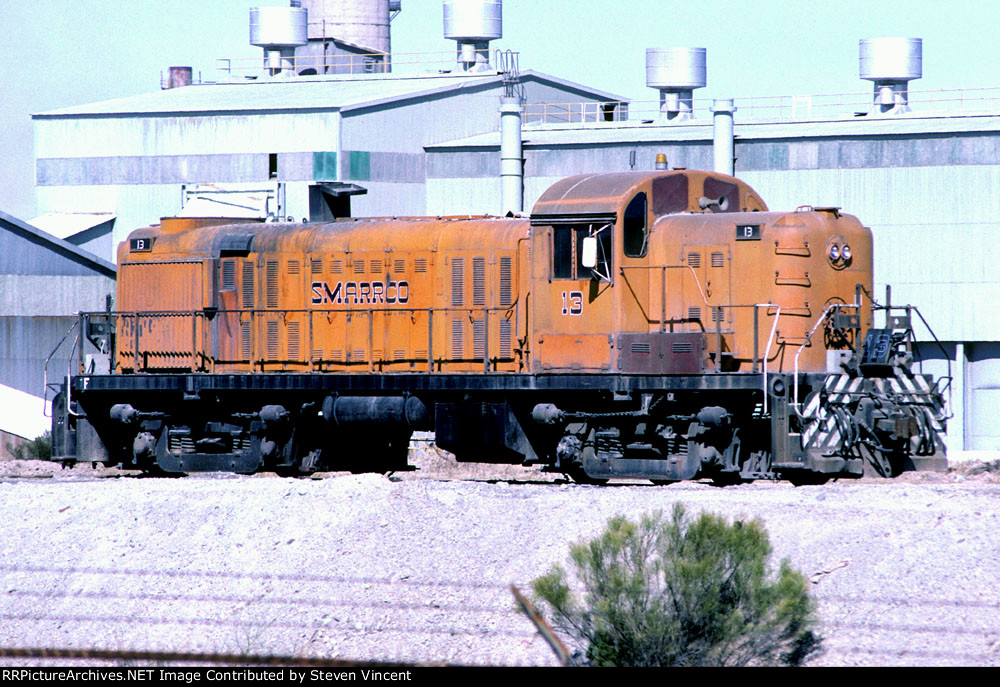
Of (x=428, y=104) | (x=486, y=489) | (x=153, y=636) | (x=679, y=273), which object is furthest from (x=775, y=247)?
(x=428, y=104)

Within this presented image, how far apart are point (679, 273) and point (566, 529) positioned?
12.9 feet

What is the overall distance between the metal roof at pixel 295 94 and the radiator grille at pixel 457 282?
1671 centimetres

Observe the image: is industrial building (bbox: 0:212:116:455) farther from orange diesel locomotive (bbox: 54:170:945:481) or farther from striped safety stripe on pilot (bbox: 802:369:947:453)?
striped safety stripe on pilot (bbox: 802:369:947:453)

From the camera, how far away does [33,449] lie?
22875mm

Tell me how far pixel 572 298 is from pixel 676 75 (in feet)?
73.8

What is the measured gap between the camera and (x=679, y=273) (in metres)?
14.3

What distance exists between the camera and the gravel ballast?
9641 mm

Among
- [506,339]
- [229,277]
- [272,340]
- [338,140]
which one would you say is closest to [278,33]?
[338,140]

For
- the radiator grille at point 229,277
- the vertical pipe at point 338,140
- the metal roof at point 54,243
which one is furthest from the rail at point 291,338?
the vertical pipe at point 338,140

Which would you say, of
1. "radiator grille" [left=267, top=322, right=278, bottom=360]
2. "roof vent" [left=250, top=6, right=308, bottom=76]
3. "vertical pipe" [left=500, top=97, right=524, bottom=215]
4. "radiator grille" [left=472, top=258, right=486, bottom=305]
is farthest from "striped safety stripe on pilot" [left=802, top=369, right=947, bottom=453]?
"roof vent" [left=250, top=6, right=308, bottom=76]

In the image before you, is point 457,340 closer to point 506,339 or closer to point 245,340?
point 506,339

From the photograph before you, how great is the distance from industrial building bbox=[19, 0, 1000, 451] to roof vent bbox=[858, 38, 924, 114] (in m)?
0.05

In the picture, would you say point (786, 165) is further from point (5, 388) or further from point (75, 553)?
point (75, 553)
